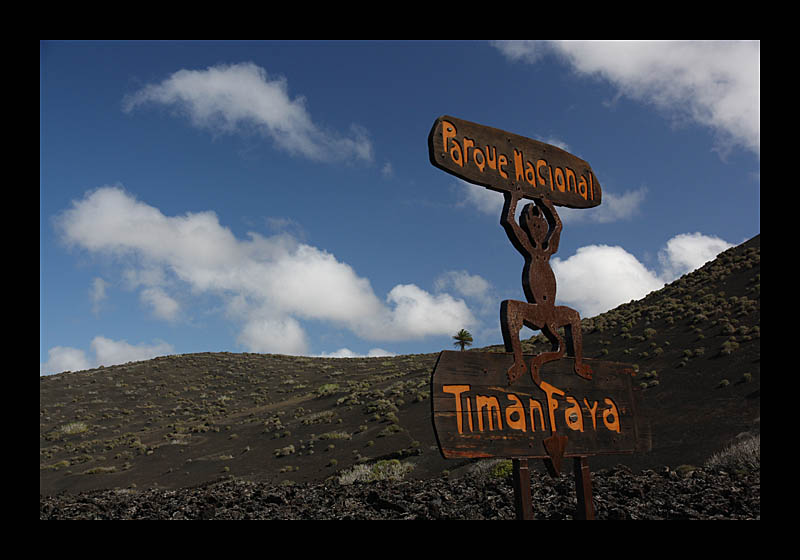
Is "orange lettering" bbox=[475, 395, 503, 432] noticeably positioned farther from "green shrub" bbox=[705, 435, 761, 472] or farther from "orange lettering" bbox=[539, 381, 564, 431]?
"green shrub" bbox=[705, 435, 761, 472]

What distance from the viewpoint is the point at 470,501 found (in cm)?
1262

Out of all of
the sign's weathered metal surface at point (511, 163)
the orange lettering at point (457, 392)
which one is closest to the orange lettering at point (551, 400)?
the orange lettering at point (457, 392)

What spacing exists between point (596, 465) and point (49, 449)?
120 feet

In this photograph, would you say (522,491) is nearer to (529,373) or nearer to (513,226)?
(529,373)

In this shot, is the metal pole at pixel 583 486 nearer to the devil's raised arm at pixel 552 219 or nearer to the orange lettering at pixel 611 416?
the orange lettering at pixel 611 416

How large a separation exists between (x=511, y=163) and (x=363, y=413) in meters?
28.4

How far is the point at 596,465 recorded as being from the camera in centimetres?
1608

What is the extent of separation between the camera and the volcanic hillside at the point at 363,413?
2009 centimetres

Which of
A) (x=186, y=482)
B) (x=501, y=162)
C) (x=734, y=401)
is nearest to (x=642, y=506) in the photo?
(x=501, y=162)

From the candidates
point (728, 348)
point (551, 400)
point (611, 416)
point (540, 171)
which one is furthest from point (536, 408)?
point (728, 348)

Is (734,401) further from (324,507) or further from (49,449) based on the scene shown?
(49,449)

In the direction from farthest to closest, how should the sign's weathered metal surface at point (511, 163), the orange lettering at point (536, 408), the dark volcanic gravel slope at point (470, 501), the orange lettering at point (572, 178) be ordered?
1. the dark volcanic gravel slope at point (470, 501)
2. the orange lettering at point (572, 178)
3. the sign's weathered metal surface at point (511, 163)
4. the orange lettering at point (536, 408)

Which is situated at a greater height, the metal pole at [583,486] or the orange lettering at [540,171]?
the orange lettering at [540,171]

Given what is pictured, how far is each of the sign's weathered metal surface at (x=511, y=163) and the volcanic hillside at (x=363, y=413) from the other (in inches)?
195
